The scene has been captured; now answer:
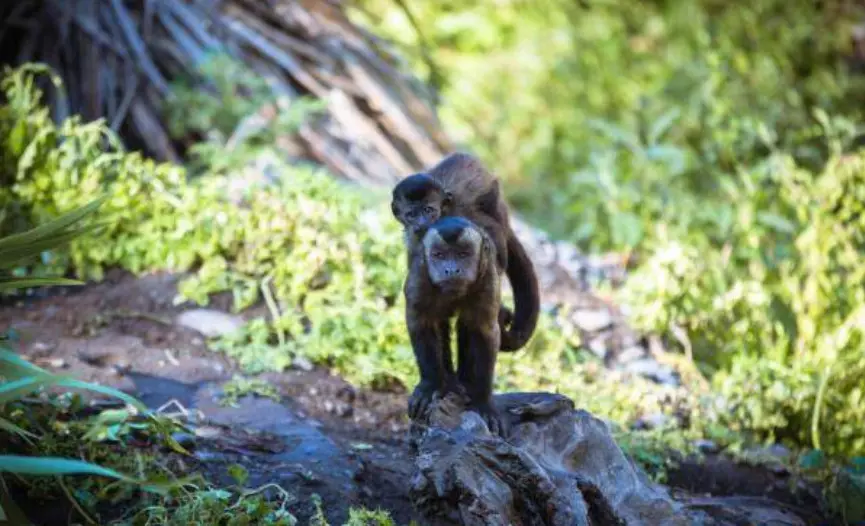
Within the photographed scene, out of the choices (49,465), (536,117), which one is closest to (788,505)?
(49,465)

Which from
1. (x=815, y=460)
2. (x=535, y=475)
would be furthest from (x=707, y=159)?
(x=535, y=475)

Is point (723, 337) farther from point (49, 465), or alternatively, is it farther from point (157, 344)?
point (49, 465)

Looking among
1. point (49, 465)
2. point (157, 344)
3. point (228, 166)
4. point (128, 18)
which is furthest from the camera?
point (128, 18)

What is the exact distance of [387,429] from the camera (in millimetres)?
5406

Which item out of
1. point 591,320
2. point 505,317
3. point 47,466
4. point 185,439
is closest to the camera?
point 47,466

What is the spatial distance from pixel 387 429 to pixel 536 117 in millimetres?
7971

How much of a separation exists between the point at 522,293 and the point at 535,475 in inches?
51.3

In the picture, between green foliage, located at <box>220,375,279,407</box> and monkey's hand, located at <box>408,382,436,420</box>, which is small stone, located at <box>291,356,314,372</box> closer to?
green foliage, located at <box>220,375,279,407</box>

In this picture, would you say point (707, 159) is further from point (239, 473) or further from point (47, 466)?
point (47, 466)

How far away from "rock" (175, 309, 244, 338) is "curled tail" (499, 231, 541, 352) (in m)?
1.70

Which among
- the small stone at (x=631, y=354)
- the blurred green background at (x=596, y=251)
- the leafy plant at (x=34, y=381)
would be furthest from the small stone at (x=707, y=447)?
the leafy plant at (x=34, y=381)

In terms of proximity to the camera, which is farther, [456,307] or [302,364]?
[302,364]

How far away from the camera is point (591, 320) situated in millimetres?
7148

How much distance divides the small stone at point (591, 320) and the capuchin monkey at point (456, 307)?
266 centimetres
